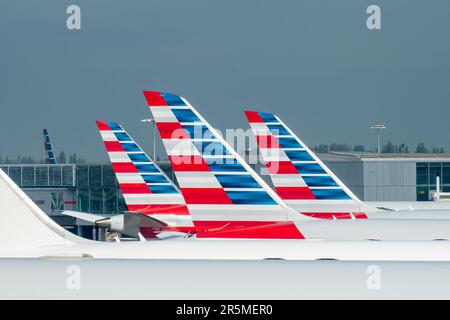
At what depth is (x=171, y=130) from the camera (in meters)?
33.5

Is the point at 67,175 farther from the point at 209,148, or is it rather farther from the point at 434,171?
the point at 209,148

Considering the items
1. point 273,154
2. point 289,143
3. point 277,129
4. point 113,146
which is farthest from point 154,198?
point 289,143

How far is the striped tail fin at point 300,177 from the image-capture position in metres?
44.4

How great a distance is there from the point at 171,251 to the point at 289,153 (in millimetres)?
26372

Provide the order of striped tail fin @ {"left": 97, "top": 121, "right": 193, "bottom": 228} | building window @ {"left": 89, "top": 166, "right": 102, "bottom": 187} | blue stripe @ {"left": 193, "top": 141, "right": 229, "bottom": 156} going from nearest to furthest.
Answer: blue stripe @ {"left": 193, "top": 141, "right": 229, "bottom": 156}
striped tail fin @ {"left": 97, "top": 121, "right": 193, "bottom": 228}
building window @ {"left": 89, "top": 166, "right": 102, "bottom": 187}

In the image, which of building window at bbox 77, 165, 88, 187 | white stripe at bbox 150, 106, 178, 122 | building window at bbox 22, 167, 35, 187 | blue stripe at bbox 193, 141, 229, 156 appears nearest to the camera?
blue stripe at bbox 193, 141, 229, 156

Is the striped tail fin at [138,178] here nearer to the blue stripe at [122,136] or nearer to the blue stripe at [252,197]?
the blue stripe at [122,136]

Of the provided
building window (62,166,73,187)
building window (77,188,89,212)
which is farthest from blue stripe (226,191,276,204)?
building window (62,166,73,187)

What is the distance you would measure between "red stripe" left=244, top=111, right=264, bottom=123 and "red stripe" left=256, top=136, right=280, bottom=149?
1.18 meters

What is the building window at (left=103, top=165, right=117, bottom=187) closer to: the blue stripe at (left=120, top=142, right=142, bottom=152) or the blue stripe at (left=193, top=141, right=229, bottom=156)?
the blue stripe at (left=120, top=142, right=142, bottom=152)

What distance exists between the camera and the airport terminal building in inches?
3563

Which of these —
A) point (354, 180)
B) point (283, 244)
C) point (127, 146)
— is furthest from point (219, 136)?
point (354, 180)

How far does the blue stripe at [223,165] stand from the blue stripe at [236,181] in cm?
22
